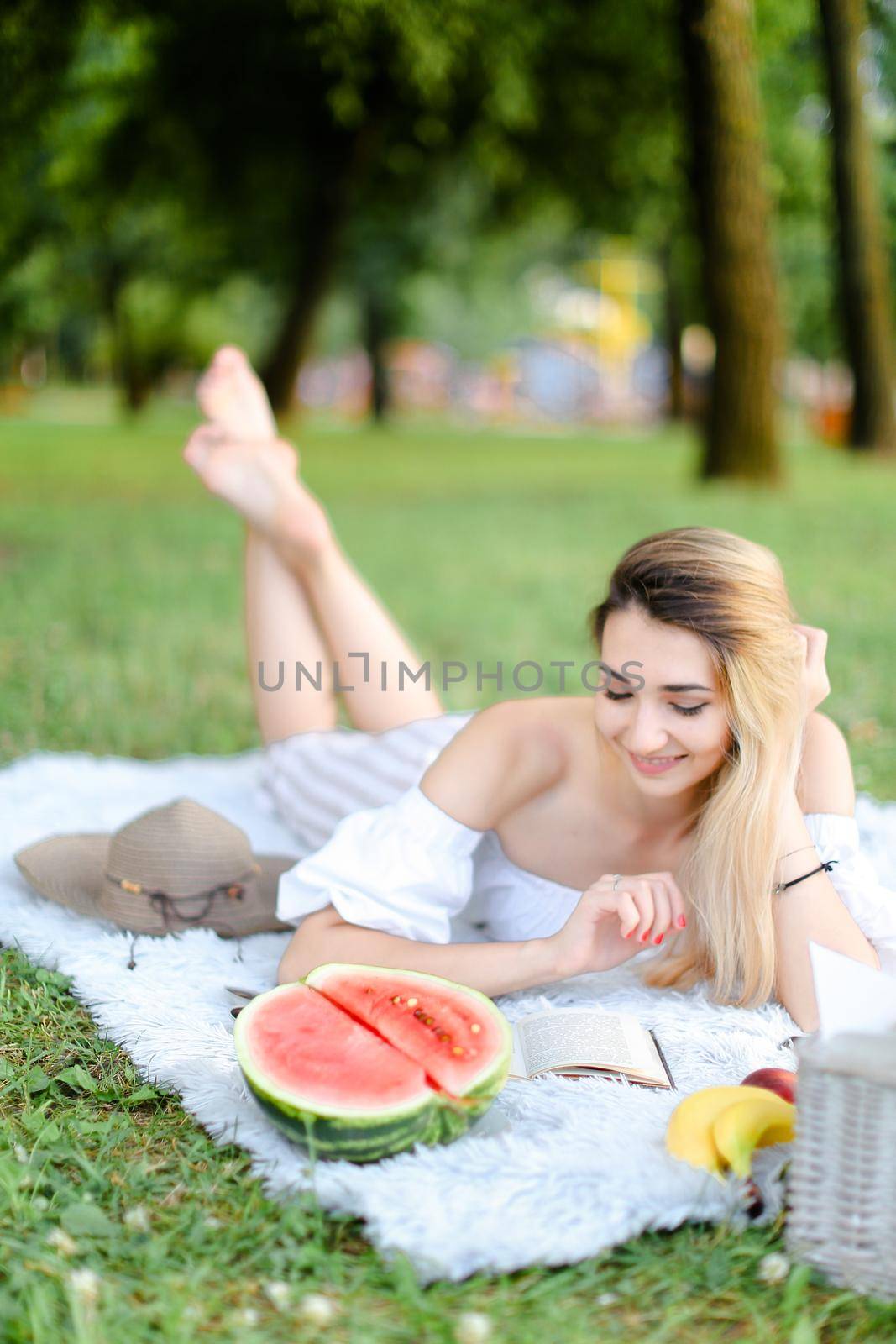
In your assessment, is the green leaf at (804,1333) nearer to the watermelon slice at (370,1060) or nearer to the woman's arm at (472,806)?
the watermelon slice at (370,1060)

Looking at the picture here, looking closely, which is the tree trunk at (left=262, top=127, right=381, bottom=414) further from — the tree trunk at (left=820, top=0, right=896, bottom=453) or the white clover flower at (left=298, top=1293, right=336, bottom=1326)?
the white clover flower at (left=298, top=1293, right=336, bottom=1326)

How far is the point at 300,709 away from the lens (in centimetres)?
384

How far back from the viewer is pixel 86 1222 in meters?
1.93

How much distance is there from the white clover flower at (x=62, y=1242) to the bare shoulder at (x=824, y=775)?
1.69 m

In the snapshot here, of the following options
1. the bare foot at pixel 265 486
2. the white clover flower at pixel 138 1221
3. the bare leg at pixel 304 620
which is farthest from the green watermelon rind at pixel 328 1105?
the bare foot at pixel 265 486

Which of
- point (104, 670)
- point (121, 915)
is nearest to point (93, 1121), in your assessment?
point (121, 915)

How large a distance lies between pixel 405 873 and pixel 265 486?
1.70 metres

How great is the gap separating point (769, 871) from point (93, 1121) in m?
1.33

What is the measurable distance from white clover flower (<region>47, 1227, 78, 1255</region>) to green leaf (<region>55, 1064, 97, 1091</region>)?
1.51 feet

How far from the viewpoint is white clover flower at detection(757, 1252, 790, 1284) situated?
1.85m

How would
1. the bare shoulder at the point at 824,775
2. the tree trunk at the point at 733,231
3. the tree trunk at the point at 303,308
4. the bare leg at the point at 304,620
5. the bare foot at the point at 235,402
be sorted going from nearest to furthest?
the bare shoulder at the point at 824,775 < the bare leg at the point at 304,620 < the bare foot at the point at 235,402 < the tree trunk at the point at 733,231 < the tree trunk at the point at 303,308

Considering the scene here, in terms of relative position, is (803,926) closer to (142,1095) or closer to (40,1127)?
(142,1095)

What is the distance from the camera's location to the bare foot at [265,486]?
389 centimetres
